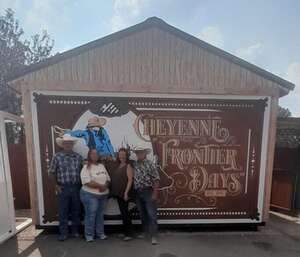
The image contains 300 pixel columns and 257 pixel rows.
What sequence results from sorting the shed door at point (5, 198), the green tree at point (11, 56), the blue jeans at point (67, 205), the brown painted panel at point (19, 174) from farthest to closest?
the green tree at point (11, 56), the brown painted panel at point (19, 174), the shed door at point (5, 198), the blue jeans at point (67, 205)

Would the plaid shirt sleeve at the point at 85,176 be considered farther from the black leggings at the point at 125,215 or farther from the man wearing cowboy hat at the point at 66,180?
the black leggings at the point at 125,215

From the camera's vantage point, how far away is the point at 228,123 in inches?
204

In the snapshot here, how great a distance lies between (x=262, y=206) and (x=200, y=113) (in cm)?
232

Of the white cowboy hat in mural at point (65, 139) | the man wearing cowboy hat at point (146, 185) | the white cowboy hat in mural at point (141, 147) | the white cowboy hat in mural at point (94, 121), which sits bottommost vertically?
the man wearing cowboy hat at point (146, 185)

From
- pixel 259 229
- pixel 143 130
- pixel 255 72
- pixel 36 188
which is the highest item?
pixel 255 72

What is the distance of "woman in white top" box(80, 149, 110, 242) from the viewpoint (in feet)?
15.3

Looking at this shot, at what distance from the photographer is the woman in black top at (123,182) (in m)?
4.79

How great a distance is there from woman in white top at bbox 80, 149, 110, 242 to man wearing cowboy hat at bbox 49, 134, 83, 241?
0.50 feet

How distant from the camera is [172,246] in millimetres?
4762

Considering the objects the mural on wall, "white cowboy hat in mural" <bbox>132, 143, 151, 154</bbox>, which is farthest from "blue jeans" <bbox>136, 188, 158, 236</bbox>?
"white cowboy hat in mural" <bbox>132, 143, 151, 154</bbox>

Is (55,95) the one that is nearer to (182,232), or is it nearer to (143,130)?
(143,130)

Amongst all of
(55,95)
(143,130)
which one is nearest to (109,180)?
(143,130)

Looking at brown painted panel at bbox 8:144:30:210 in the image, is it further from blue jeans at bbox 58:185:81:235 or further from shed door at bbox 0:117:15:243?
blue jeans at bbox 58:185:81:235

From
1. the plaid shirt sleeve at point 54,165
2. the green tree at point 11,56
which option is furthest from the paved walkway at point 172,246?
the green tree at point 11,56
